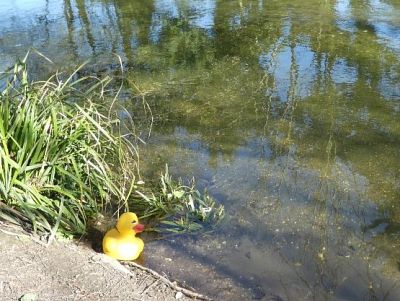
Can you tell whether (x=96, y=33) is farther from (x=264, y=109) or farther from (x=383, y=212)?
(x=383, y=212)

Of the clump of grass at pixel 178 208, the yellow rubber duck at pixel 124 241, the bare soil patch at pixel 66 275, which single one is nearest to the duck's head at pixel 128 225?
the yellow rubber duck at pixel 124 241

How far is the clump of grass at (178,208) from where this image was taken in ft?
10.3

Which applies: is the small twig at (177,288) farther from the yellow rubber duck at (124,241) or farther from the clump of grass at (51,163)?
the clump of grass at (51,163)

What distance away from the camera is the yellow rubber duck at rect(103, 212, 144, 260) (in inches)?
109

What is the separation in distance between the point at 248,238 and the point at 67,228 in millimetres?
1080

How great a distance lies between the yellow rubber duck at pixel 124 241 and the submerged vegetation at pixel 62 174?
249mm

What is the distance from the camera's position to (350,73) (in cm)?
514

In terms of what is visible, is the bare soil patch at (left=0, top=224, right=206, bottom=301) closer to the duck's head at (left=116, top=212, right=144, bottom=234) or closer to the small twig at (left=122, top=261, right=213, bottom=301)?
the small twig at (left=122, top=261, right=213, bottom=301)

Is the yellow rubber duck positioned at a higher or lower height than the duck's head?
lower

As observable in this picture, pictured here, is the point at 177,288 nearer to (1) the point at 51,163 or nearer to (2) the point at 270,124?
(1) the point at 51,163

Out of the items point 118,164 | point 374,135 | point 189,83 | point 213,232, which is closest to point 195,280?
point 213,232

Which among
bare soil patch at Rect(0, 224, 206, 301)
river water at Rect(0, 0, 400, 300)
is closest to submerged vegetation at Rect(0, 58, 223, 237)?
bare soil patch at Rect(0, 224, 206, 301)

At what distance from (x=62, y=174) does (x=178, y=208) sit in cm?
76

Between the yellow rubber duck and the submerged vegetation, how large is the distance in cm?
25
